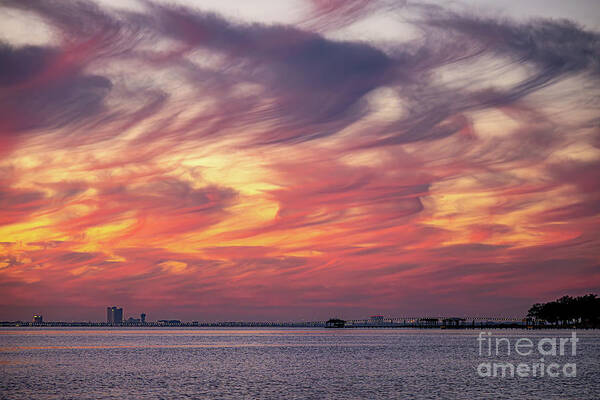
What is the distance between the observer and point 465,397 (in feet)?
218

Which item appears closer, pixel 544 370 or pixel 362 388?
pixel 362 388

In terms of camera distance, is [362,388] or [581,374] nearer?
[362,388]

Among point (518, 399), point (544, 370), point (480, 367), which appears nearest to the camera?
point (518, 399)

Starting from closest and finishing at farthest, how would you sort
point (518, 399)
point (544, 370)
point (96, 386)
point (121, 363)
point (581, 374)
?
point (518, 399), point (96, 386), point (581, 374), point (544, 370), point (121, 363)

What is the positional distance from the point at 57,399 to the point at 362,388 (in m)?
33.9

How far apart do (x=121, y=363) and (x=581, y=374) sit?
78.5 metres

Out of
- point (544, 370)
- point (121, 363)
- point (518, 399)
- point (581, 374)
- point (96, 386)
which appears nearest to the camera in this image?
point (518, 399)

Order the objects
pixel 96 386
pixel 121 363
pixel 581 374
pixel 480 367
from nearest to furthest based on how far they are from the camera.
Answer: pixel 96 386 → pixel 581 374 → pixel 480 367 → pixel 121 363

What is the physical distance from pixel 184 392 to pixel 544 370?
54.9 metres

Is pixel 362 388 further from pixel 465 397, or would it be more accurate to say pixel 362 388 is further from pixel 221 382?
pixel 221 382

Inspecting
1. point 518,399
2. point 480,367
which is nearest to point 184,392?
point 518,399

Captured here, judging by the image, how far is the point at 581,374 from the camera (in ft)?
293

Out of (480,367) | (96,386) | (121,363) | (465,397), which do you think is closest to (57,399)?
(96,386)

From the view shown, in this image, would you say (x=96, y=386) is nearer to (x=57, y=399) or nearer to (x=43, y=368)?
(x=57, y=399)
